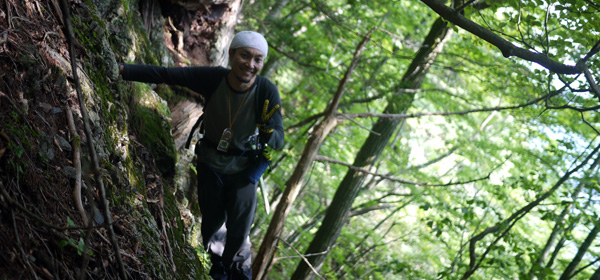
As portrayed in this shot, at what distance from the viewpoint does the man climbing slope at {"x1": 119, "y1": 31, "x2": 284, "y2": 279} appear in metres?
4.04

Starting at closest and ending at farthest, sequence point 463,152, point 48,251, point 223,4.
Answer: point 48,251 < point 223,4 < point 463,152

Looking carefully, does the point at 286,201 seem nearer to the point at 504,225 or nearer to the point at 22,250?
the point at 504,225

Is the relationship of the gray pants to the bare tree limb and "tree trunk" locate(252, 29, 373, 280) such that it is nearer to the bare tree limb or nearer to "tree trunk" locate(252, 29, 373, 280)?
"tree trunk" locate(252, 29, 373, 280)

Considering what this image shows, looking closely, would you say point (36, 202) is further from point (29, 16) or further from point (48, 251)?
point (29, 16)

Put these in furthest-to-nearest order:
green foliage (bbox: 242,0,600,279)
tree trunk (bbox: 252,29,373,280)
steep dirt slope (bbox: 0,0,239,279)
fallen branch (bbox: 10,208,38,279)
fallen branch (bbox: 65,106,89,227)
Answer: green foliage (bbox: 242,0,600,279)
tree trunk (bbox: 252,29,373,280)
fallen branch (bbox: 65,106,89,227)
steep dirt slope (bbox: 0,0,239,279)
fallen branch (bbox: 10,208,38,279)

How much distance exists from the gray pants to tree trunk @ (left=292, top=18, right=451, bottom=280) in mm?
3186

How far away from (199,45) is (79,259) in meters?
5.13

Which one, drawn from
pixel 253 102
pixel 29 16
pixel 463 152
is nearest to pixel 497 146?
pixel 463 152

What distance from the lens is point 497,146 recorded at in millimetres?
11445

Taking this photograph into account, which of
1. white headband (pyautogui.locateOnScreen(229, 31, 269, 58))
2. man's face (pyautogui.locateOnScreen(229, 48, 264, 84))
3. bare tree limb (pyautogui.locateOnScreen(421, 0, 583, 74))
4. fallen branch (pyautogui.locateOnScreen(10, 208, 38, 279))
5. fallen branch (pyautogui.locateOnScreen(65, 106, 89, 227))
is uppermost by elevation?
bare tree limb (pyautogui.locateOnScreen(421, 0, 583, 74))

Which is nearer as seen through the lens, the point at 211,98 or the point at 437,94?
the point at 211,98

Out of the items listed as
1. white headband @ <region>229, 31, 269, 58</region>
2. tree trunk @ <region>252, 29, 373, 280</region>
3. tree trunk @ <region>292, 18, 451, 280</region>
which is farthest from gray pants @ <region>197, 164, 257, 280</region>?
tree trunk @ <region>292, 18, 451, 280</region>

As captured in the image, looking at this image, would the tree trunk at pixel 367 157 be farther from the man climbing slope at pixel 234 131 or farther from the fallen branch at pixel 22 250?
the fallen branch at pixel 22 250

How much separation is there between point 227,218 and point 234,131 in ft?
2.74
